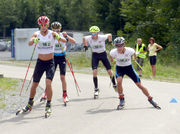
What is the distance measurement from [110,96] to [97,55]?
134 cm

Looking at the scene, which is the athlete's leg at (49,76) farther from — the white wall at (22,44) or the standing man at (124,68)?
the white wall at (22,44)

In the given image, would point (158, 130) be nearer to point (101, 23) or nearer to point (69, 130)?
point (69, 130)

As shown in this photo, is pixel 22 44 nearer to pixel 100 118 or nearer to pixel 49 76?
pixel 49 76

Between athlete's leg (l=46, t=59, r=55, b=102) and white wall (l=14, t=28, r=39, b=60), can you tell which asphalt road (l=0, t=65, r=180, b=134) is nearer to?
athlete's leg (l=46, t=59, r=55, b=102)

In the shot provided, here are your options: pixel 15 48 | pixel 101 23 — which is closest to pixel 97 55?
pixel 15 48

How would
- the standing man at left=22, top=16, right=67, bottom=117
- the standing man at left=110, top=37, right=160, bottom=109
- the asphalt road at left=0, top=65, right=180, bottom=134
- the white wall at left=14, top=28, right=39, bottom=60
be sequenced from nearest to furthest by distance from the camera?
the asphalt road at left=0, top=65, right=180, bottom=134 < the standing man at left=22, top=16, right=67, bottom=117 < the standing man at left=110, top=37, right=160, bottom=109 < the white wall at left=14, top=28, right=39, bottom=60

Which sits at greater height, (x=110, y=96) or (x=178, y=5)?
(x=178, y=5)

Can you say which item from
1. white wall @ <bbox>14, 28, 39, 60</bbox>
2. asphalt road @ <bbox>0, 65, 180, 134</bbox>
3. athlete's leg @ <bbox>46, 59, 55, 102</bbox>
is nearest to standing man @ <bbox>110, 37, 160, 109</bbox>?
asphalt road @ <bbox>0, 65, 180, 134</bbox>

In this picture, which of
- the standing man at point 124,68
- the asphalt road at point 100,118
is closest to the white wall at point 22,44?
the asphalt road at point 100,118

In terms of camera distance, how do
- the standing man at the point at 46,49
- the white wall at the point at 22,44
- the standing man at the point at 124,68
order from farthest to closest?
the white wall at the point at 22,44 < the standing man at the point at 124,68 < the standing man at the point at 46,49

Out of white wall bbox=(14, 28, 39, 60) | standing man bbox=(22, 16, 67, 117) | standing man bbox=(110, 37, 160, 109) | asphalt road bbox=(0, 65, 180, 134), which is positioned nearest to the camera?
asphalt road bbox=(0, 65, 180, 134)

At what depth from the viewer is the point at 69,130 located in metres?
6.02

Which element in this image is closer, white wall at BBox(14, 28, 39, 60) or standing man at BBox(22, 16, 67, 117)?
standing man at BBox(22, 16, 67, 117)

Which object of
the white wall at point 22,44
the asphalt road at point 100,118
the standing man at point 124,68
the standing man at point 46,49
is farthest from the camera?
the white wall at point 22,44
